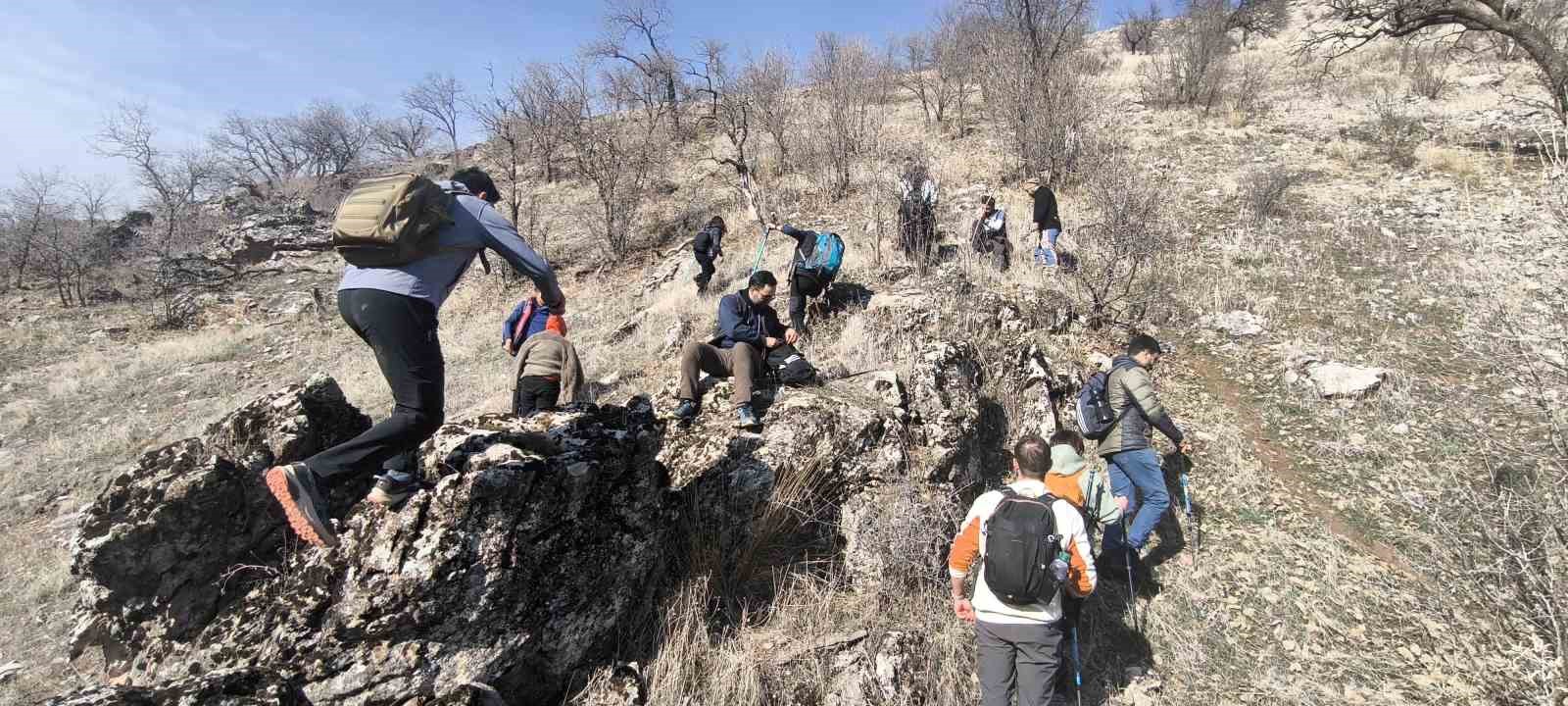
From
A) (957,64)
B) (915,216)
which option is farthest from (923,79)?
(915,216)

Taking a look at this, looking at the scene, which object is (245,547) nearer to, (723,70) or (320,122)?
(723,70)

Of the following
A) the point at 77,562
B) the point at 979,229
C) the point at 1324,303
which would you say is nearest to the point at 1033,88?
the point at 979,229

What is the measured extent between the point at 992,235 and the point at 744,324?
5015 millimetres

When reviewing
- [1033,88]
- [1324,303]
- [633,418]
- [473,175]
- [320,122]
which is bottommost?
[1324,303]

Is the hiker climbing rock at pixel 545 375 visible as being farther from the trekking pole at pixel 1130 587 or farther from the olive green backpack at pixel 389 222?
the trekking pole at pixel 1130 587

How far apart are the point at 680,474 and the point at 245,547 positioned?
204cm

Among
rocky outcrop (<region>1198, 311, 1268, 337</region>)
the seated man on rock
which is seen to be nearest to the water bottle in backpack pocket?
the seated man on rock

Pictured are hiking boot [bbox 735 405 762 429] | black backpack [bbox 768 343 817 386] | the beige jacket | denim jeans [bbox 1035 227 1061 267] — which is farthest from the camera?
denim jeans [bbox 1035 227 1061 267]

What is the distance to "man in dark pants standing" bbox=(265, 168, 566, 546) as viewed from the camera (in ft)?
7.45

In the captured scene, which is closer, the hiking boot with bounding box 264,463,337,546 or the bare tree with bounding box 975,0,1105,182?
the hiking boot with bounding box 264,463,337,546

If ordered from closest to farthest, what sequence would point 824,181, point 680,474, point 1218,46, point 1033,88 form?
point 680,474
point 1033,88
point 824,181
point 1218,46

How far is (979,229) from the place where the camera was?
841 cm

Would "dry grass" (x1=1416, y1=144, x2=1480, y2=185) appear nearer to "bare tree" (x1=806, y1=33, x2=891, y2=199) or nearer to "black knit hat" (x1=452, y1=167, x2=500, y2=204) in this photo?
"bare tree" (x1=806, y1=33, x2=891, y2=199)

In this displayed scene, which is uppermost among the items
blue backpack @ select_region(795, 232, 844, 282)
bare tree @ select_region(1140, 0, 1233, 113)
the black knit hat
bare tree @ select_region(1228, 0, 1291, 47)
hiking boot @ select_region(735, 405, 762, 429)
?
bare tree @ select_region(1228, 0, 1291, 47)
